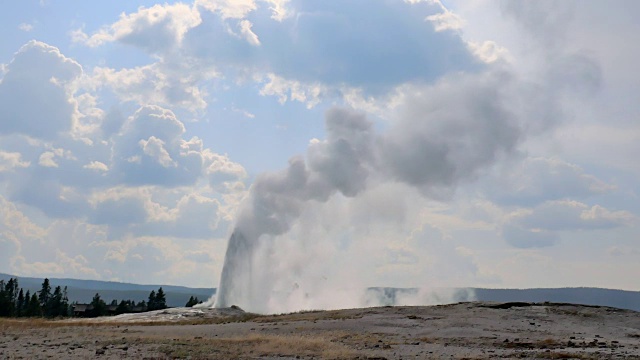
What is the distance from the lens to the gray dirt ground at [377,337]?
3195 centimetres

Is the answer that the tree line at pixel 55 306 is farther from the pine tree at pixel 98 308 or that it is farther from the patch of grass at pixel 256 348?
the patch of grass at pixel 256 348

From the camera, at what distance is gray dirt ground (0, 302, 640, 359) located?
31953 millimetres

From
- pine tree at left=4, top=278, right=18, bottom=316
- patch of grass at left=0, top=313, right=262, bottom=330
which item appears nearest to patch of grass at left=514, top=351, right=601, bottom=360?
patch of grass at left=0, top=313, right=262, bottom=330

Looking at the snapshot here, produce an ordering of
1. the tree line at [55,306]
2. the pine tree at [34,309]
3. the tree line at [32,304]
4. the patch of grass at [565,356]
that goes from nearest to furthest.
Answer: the patch of grass at [565,356] < the tree line at [32,304] < the tree line at [55,306] < the pine tree at [34,309]

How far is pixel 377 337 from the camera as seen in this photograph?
135 feet

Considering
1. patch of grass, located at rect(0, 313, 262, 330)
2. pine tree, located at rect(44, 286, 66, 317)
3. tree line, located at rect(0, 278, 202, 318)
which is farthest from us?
pine tree, located at rect(44, 286, 66, 317)

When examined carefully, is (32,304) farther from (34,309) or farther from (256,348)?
(256,348)

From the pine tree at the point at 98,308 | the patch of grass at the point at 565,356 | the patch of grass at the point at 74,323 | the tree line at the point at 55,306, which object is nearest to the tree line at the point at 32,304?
the tree line at the point at 55,306

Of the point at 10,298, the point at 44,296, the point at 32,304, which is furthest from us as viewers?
the point at 44,296

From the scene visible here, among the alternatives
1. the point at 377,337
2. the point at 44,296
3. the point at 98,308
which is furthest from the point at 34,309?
the point at 377,337

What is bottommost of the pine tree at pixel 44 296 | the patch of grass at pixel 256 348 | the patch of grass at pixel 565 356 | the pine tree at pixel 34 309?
the patch of grass at pixel 565 356

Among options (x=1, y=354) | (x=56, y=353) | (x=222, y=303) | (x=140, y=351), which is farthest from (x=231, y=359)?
(x=222, y=303)

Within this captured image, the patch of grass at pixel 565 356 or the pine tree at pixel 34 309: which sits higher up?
the pine tree at pixel 34 309

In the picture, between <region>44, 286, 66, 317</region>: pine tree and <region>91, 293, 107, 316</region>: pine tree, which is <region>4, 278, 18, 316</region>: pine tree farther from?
<region>91, 293, 107, 316</region>: pine tree
